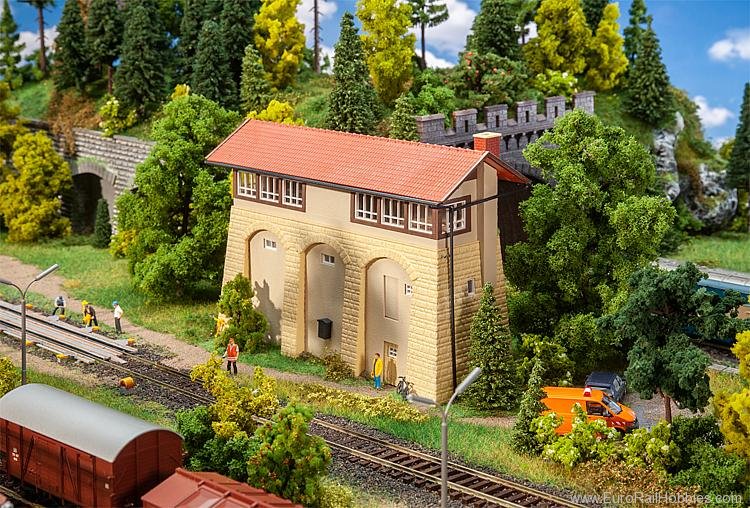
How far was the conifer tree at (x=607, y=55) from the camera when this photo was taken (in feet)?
215

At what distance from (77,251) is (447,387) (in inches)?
1170

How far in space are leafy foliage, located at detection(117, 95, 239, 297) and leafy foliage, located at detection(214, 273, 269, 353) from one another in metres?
5.43

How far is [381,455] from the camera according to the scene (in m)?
37.7

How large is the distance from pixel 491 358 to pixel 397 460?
594 cm

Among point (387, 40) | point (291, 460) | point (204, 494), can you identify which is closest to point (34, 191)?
point (387, 40)

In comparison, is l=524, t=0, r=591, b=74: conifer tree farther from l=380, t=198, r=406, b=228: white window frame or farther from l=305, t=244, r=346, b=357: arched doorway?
l=380, t=198, r=406, b=228: white window frame

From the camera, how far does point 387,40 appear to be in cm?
5878

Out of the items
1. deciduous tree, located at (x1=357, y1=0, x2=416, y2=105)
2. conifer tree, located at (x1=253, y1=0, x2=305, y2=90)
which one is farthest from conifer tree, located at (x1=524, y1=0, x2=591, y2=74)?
conifer tree, located at (x1=253, y1=0, x2=305, y2=90)

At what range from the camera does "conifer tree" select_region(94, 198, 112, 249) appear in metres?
65.1

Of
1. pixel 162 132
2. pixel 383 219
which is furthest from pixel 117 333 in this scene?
pixel 383 219

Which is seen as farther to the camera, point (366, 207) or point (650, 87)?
point (650, 87)

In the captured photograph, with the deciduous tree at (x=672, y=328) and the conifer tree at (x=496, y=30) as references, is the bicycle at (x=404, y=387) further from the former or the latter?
the conifer tree at (x=496, y=30)

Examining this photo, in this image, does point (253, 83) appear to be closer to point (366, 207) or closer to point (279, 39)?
point (279, 39)

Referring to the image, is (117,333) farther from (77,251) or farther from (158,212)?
(77,251)
